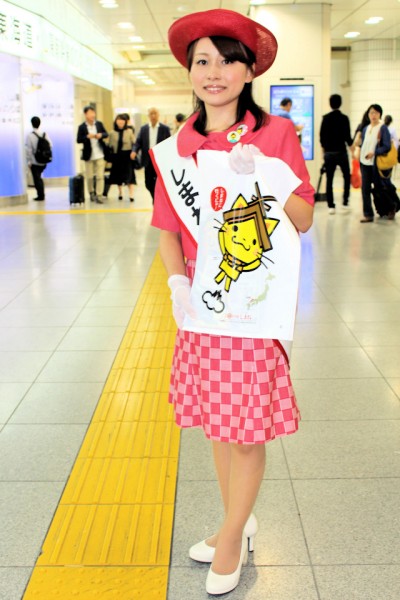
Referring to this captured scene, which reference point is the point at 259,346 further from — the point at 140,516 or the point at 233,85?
the point at 140,516

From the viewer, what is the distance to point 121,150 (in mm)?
12047

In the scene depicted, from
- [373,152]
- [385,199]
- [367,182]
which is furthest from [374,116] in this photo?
[385,199]

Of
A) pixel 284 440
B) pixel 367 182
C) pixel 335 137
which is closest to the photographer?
pixel 284 440

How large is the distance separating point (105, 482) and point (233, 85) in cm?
141

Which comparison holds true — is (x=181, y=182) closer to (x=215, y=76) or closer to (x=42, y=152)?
(x=215, y=76)

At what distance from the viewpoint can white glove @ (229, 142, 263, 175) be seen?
4.98 ft

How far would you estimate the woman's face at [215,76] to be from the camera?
1657 mm

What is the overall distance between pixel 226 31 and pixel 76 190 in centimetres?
1038

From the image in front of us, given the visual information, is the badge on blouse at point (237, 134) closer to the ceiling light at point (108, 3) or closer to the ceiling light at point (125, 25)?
the ceiling light at point (108, 3)

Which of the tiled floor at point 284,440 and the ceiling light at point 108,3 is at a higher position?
the ceiling light at point 108,3

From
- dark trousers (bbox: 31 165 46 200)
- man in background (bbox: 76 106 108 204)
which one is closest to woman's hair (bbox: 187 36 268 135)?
man in background (bbox: 76 106 108 204)

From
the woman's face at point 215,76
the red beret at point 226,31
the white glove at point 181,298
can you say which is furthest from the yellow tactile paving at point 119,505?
the red beret at point 226,31

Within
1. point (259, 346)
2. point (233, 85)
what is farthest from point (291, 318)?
point (233, 85)

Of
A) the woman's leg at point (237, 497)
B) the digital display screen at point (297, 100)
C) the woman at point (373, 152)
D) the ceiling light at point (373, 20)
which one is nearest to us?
the woman's leg at point (237, 497)
